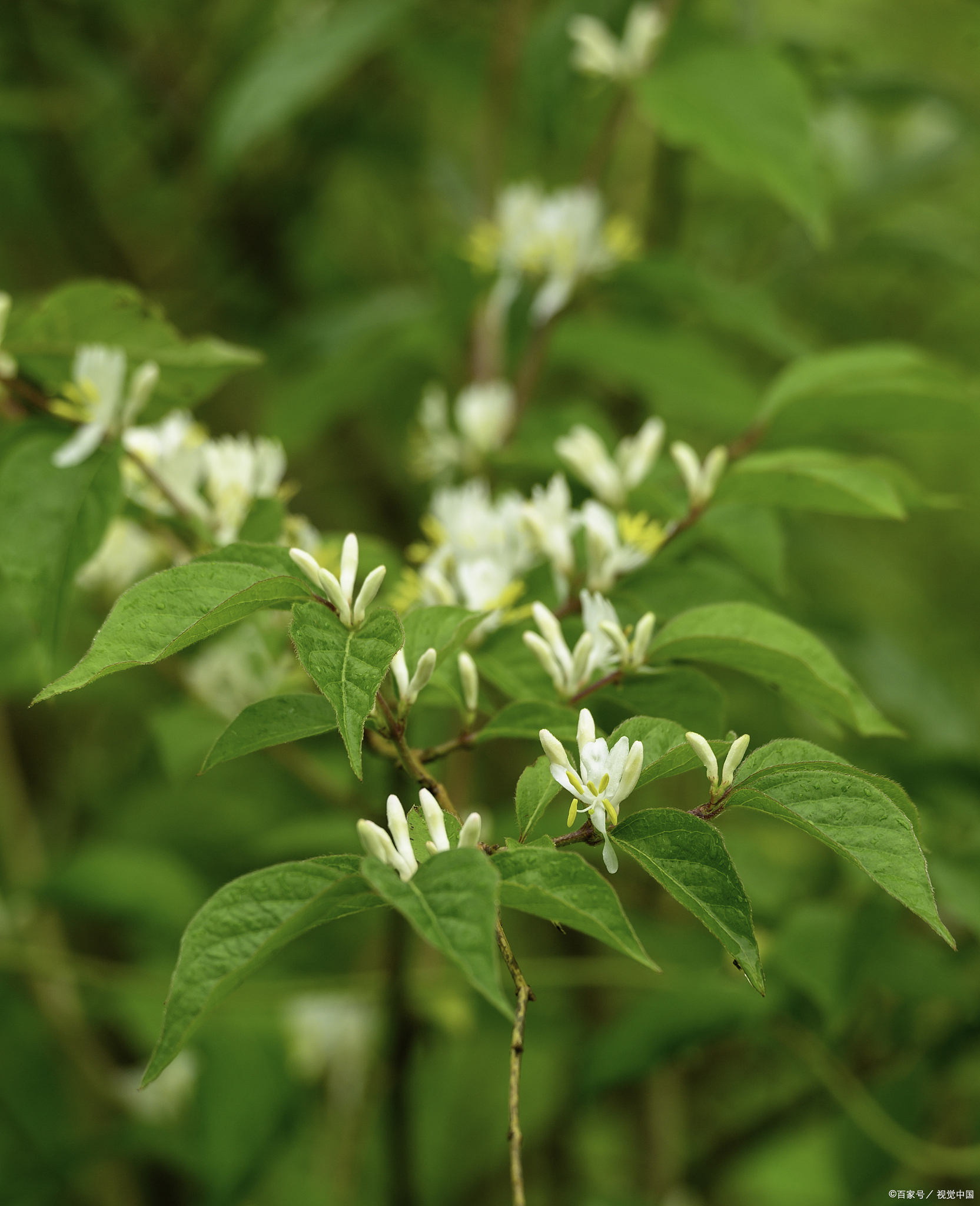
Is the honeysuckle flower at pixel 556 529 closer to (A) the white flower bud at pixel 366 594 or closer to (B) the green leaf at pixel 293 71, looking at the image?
(A) the white flower bud at pixel 366 594

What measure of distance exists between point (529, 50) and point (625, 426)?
23.8 inches

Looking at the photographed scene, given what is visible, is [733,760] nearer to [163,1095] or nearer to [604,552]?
[604,552]

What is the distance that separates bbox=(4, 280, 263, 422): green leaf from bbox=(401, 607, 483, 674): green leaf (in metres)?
0.32

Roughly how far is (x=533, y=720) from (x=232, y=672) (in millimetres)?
642

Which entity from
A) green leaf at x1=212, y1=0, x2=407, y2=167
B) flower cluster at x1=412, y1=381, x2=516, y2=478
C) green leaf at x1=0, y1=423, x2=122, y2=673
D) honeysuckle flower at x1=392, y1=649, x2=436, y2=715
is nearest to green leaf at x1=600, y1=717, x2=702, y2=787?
honeysuckle flower at x1=392, y1=649, x2=436, y2=715

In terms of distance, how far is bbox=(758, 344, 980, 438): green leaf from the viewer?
85 centimetres

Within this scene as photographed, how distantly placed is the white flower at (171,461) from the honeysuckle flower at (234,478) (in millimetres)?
11

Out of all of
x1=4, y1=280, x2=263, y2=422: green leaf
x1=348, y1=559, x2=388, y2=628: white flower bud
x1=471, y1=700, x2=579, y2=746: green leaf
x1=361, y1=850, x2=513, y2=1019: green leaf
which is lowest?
x1=471, y1=700, x2=579, y2=746: green leaf

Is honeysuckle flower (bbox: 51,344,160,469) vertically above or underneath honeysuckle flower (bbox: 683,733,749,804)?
above

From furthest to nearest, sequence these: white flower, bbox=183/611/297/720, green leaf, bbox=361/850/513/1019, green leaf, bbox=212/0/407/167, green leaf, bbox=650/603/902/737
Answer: green leaf, bbox=212/0/407/167 → white flower, bbox=183/611/297/720 → green leaf, bbox=650/603/902/737 → green leaf, bbox=361/850/513/1019

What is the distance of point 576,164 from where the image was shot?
2123 millimetres

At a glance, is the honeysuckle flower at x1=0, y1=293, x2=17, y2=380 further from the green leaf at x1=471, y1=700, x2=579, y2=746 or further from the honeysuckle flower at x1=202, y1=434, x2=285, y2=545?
the green leaf at x1=471, y1=700, x2=579, y2=746

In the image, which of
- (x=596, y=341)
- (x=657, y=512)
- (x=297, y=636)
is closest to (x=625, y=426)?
(x=596, y=341)

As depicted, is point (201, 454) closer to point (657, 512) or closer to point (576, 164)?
point (657, 512)
